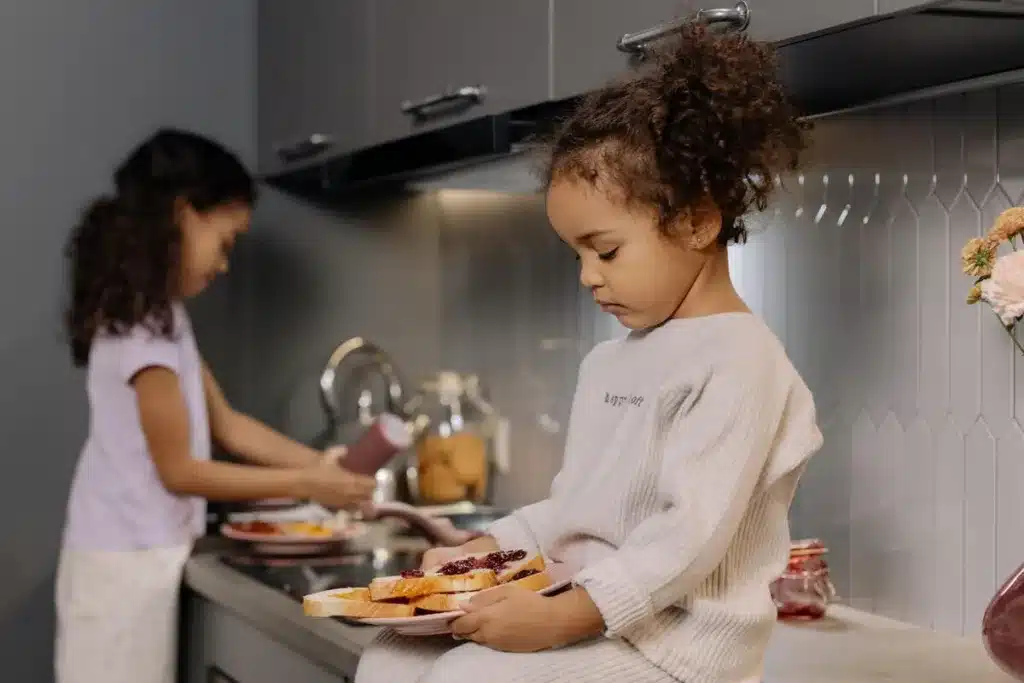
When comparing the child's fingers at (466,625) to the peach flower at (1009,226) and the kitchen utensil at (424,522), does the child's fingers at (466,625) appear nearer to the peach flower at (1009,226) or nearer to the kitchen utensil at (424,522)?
the peach flower at (1009,226)

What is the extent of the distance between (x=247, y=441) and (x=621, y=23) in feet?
4.03

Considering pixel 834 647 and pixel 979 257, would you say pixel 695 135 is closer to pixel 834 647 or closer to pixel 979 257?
pixel 979 257

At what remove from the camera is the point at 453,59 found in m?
1.83

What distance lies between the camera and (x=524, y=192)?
2.35 metres

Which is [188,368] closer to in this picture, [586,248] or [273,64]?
[273,64]

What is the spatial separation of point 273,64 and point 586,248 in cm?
148

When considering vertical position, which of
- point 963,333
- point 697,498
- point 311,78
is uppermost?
point 311,78

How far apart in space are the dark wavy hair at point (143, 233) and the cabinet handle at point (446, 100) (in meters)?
0.38

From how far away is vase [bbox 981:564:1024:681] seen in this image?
3.79 feet

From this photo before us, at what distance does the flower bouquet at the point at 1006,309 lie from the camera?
1.15 meters

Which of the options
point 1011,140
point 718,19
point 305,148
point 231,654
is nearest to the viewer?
point 718,19

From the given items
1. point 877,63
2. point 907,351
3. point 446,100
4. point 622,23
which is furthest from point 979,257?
point 446,100

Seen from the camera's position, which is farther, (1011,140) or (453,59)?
(453,59)

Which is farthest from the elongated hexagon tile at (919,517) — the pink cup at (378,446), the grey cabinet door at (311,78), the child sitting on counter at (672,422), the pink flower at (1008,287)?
the grey cabinet door at (311,78)
